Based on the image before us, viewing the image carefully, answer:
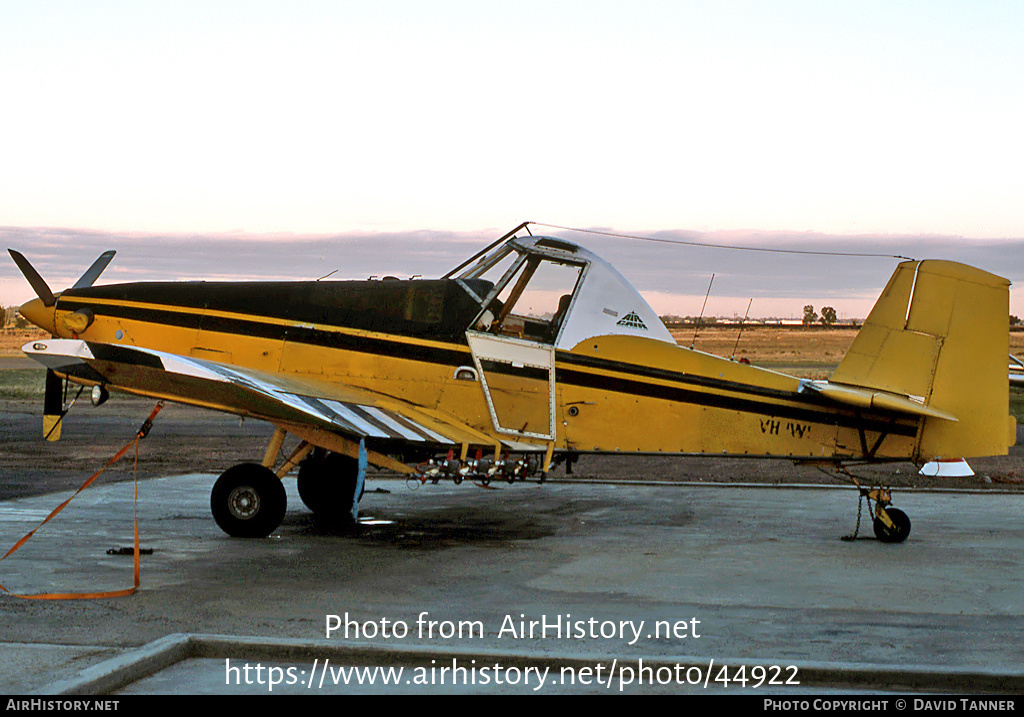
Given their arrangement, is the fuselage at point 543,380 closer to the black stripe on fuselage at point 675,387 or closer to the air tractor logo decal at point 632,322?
the black stripe on fuselage at point 675,387

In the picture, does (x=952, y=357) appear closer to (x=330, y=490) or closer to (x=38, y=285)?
(x=330, y=490)

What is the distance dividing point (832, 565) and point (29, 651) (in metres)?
6.40

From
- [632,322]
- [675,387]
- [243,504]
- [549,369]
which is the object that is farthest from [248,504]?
[675,387]

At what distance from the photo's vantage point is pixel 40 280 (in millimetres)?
11117

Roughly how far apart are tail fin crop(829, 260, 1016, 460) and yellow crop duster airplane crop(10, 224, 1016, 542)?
0.7 inches

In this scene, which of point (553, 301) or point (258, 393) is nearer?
point (258, 393)

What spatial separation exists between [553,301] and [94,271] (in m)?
5.37

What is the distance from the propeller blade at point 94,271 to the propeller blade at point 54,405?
3.58 feet

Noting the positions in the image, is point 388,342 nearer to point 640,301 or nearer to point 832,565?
point 640,301

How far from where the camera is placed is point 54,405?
10703 millimetres

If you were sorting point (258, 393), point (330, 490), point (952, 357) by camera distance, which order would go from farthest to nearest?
point (330, 490) < point (952, 357) < point (258, 393)

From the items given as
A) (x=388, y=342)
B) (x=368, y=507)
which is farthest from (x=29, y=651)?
(x=368, y=507)

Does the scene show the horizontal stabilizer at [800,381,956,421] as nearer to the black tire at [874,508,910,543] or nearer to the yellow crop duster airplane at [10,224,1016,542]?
the yellow crop duster airplane at [10,224,1016,542]
